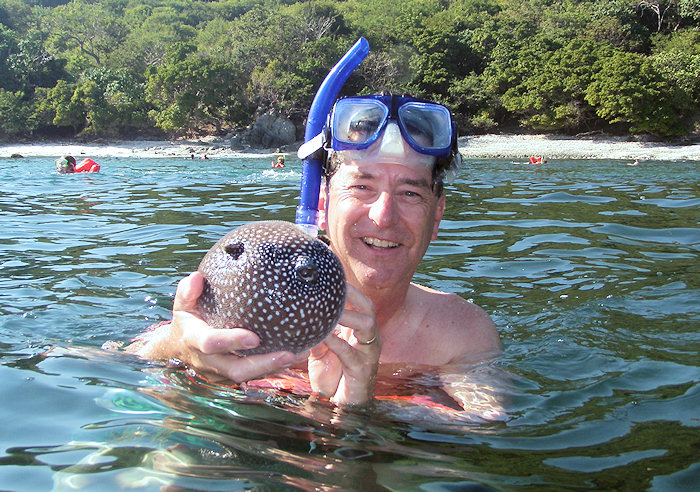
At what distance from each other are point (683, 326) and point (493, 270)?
218 cm

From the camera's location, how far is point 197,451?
92.6 inches

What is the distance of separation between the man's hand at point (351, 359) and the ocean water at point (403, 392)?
98mm

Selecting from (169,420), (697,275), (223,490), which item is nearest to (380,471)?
(223,490)

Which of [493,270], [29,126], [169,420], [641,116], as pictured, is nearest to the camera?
Result: [169,420]

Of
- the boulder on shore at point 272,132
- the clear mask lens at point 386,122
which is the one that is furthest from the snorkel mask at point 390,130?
the boulder on shore at point 272,132

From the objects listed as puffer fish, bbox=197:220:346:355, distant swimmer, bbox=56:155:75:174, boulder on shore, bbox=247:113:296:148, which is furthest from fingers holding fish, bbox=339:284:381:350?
boulder on shore, bbox=247:113:296:148

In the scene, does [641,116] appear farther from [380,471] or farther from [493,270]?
[380,471]

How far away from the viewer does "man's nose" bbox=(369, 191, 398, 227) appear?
3.15m

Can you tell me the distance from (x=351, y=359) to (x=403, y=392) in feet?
3.20

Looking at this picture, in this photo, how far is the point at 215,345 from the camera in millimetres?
2146

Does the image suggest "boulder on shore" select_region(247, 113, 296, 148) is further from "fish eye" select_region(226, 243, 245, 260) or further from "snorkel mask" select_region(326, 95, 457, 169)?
"fish eye" select_region(226, 243, 245, 260)

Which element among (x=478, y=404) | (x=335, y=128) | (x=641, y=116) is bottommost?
(x=478, y=404)

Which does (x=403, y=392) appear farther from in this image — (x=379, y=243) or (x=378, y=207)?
(x=378, y=207)

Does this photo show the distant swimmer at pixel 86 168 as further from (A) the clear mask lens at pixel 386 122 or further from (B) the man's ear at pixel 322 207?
(A) the clear mask lens at pixel 386 122
